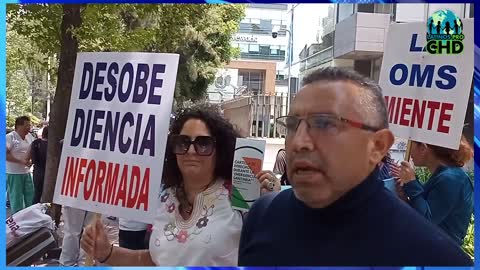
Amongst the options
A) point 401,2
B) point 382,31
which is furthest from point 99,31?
point 401,2

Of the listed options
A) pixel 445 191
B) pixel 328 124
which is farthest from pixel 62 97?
pixel 445 191

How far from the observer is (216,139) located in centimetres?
225

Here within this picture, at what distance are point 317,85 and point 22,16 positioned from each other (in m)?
1.48

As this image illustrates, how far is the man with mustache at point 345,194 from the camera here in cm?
152

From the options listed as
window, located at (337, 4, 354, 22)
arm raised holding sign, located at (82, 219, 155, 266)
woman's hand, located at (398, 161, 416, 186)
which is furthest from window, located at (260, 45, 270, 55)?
arm raised holding sign, located at (82, 219, 155, 266)

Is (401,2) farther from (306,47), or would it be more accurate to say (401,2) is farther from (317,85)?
(306,47)

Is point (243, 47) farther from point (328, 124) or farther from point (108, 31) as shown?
point (328, 124)

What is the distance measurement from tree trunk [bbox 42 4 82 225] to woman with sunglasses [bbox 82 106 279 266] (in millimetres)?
593

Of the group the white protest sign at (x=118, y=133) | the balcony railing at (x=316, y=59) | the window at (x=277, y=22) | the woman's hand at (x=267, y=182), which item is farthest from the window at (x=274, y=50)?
the white protest sign at (x=118, y=133)

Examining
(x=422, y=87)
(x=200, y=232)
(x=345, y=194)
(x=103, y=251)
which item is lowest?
(x=103, y=251)

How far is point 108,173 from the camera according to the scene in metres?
1.88

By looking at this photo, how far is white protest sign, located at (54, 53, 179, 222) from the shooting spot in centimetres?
183

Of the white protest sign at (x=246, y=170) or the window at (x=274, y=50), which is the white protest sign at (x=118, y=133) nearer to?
the white protest sign at (x=246, y=170)

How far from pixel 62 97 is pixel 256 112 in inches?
38.0
